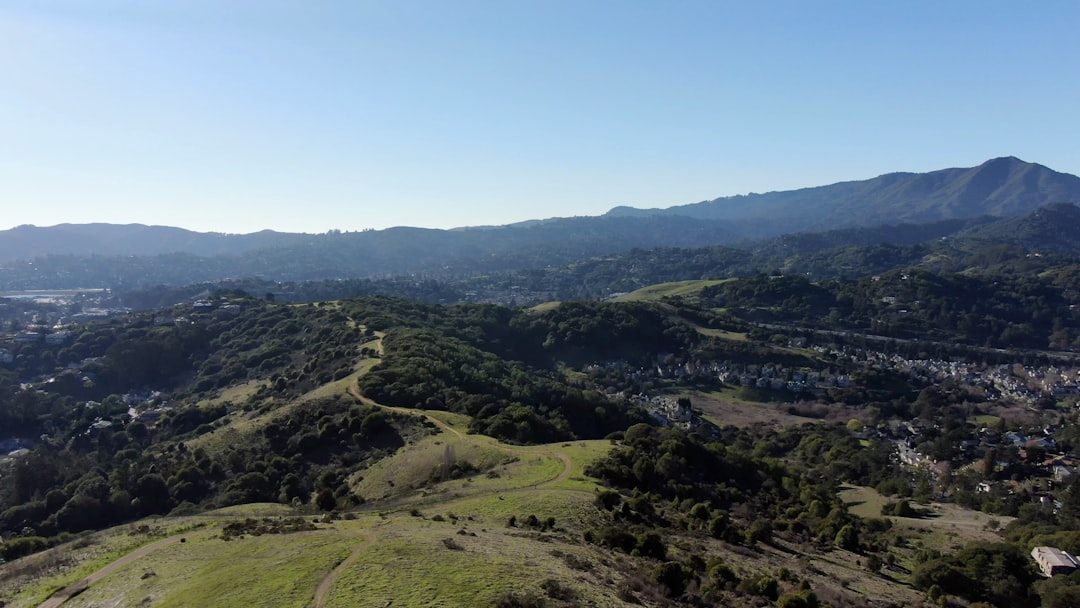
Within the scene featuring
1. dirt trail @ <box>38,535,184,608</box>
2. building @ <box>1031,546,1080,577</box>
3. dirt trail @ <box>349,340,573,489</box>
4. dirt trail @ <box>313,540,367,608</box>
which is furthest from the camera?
dirt trail @ <box>349,340,573,489</box>

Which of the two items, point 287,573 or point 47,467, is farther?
point 47,467

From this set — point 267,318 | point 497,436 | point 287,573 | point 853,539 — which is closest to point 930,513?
point 853,539

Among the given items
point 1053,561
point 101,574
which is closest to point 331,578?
point 101,574

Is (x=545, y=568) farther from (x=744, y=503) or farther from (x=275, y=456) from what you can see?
(x=275, y=456)

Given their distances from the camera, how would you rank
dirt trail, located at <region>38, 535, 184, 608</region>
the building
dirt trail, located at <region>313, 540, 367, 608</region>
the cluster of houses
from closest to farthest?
dirt trail, located at <region>313, 540, 367, 608</region> → dirt trail, located at <region>38, 535, 184, 608</region> → the building → the cluster of houses

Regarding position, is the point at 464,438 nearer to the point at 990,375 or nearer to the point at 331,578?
the point at 331,578

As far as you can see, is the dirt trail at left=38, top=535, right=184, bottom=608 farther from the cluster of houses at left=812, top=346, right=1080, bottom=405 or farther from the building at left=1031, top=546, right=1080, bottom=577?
the cluster of houses at left=812, top=346, right=1080, bottom=405

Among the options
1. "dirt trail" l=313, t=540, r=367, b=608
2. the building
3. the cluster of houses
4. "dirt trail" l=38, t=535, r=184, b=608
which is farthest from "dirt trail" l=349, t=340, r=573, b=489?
the cluster of houses
